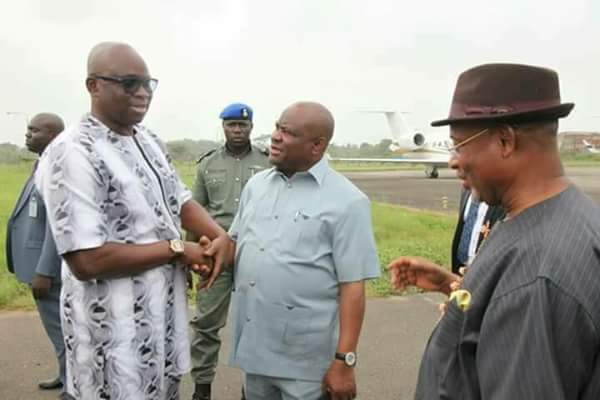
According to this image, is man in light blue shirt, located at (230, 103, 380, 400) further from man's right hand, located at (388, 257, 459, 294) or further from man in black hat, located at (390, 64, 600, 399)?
man in black hat, located at (390, 64, 600, 399)

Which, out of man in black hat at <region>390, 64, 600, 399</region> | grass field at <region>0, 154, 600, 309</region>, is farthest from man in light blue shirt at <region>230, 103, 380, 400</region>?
grass field at <region>0, 154, 600, 309</region>

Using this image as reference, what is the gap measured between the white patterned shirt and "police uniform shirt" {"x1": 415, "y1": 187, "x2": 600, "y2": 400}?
119 centimetres

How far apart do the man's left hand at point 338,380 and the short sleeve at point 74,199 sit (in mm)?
1102

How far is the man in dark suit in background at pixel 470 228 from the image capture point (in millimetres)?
2838

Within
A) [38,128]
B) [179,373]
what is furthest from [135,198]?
[38,128]

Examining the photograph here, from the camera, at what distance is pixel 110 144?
6.88 feet

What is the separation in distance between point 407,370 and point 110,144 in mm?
3085

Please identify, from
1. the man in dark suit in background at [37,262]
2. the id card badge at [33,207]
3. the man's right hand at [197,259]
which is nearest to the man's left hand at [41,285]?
the man in dark suit in background at [37,262]

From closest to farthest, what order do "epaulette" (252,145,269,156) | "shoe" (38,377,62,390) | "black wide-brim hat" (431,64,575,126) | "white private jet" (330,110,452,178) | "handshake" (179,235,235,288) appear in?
1. "black wide-brim hat" (431,64,575,126)
2. "handshake" (179,235,235,288)
3. "shoe" (38,377,62,390)
4. "epaulette" (252,145,269,156)
5. "white private jet" (330,110,452,178)

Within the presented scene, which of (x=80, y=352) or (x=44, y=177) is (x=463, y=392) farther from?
(x=44, y=177)

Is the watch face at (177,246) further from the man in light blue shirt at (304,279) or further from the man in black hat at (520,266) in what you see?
the man in black hat at (520,266)

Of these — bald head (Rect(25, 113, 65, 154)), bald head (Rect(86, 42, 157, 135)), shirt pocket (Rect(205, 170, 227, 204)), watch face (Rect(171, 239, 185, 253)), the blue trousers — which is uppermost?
bald head (Rect(86, 42, 157, 135))

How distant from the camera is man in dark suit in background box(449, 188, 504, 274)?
2.84 meters

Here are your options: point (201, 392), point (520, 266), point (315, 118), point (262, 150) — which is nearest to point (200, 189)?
point (262, 150)
